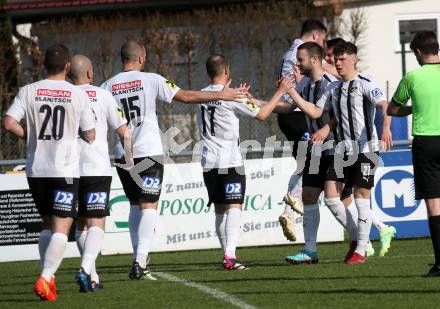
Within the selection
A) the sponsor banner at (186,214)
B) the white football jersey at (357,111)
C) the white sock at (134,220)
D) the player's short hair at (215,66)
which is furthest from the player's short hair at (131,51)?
the sponsor banner at (186,214)

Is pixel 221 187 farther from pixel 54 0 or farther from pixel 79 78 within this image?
pixel 54 0

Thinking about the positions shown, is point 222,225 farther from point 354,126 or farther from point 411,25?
point 411,25

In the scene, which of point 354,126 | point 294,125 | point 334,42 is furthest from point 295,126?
point 354,126

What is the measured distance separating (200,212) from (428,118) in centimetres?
643

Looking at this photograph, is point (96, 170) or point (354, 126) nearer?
point (96, 170)

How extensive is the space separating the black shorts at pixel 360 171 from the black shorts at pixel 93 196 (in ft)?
9.24

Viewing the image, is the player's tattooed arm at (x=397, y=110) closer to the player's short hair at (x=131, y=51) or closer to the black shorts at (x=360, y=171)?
the black shorts at (x=360, y=171)

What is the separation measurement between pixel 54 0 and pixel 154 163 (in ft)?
63.1

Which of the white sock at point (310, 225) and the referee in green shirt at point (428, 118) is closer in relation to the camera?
the referee in green shirt at point (428, 118)

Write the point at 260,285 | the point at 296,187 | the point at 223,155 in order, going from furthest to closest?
the point at 296,187 → the point at 223,155 → the point at 260,285

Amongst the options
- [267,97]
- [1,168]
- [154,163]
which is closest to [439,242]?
[154,163]

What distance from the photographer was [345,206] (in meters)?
12.5

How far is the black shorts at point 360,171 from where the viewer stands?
11.9 m

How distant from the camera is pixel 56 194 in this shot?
9.71 metres
